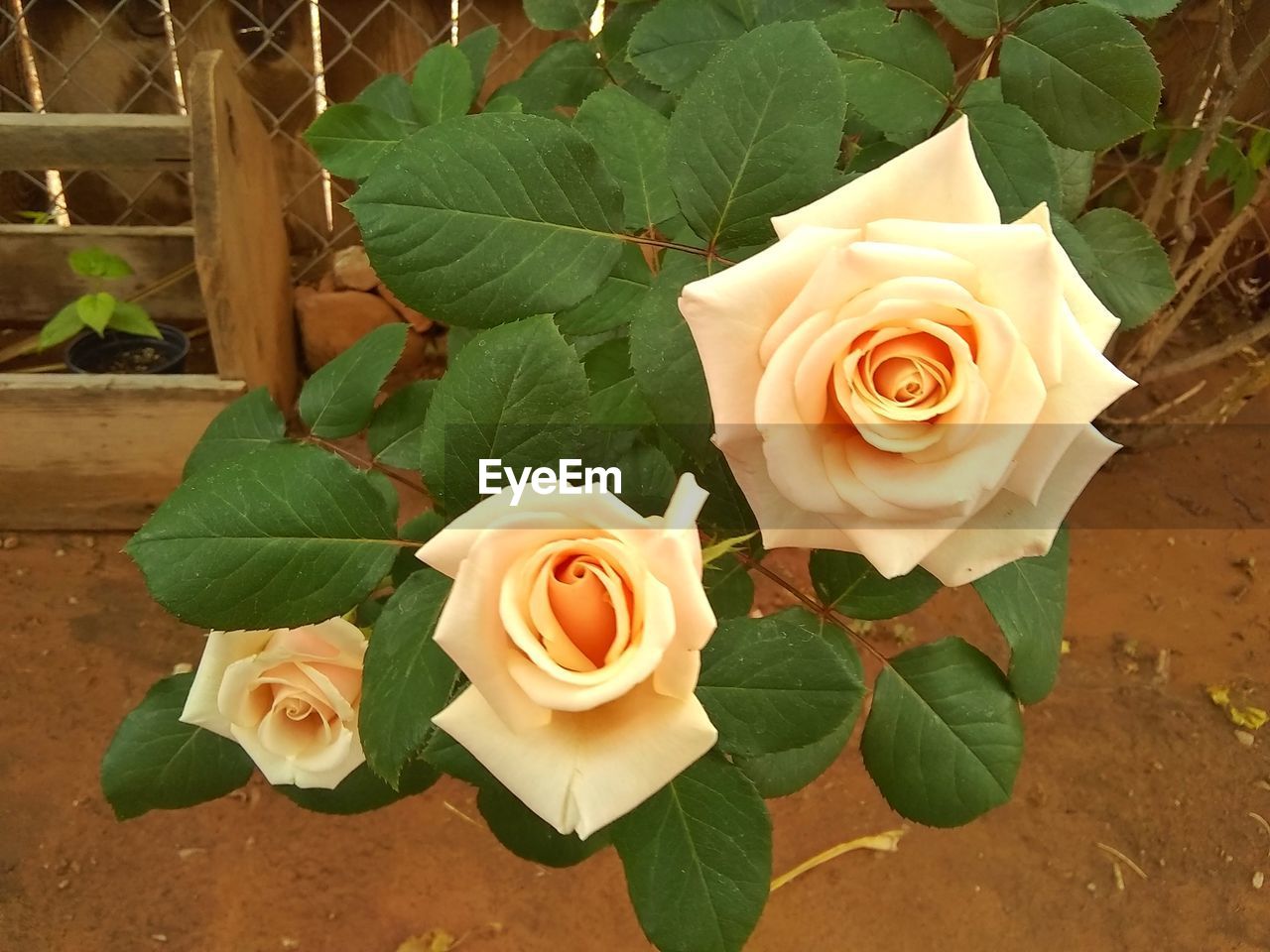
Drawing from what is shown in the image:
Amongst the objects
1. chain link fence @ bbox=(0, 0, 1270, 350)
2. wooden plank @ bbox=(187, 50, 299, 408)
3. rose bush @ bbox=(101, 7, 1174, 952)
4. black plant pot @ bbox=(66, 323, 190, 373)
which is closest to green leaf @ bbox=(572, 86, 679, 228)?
rose bush @ bbox=(101, 7, 1174, 952)

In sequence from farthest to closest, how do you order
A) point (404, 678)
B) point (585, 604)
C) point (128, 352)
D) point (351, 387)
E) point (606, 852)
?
1. point (128, 352)
2. point (606, 852)
3. point (351, 387)
4. point (404, 678)
5. point (585, 604)

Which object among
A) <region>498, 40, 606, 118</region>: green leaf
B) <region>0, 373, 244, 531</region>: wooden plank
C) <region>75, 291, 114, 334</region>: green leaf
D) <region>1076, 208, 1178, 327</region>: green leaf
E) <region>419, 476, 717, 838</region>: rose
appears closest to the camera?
<region>419, 476, 717, 838</region>: rose

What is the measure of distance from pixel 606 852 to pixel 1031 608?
79 cm

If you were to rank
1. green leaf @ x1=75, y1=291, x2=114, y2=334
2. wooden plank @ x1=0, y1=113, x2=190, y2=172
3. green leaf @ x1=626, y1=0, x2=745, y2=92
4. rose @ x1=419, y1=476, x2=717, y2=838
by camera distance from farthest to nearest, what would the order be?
green leaf @ x1=75, y1=291, x2=114, y2=334 < wooden plank @ x1=0, y1=113, x2=190, y2=172 < green leaf @ x1=626, y1=0, x2=745, y2=92 < rose @ x1=419, y1=476, x2=717, y2=838

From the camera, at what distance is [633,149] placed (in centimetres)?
62

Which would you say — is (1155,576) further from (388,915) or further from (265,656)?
(265,656)

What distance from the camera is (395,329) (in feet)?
2.40

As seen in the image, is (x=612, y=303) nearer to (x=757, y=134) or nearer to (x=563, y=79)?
(x=757, y=134)

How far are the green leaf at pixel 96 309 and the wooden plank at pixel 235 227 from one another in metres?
0.23

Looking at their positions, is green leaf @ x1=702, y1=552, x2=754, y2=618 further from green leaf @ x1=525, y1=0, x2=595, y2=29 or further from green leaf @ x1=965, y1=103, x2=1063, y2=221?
green leaf @ x1=525, y1=0, x2=595, y2=29

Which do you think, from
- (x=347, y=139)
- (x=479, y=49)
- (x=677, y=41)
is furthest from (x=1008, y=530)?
(x=479, y=49)

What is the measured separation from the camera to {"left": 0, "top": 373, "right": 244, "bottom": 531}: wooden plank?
1.41 metres

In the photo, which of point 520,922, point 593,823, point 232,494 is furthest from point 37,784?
point 593,823

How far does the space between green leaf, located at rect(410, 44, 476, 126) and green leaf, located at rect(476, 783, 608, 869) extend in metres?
0.58
